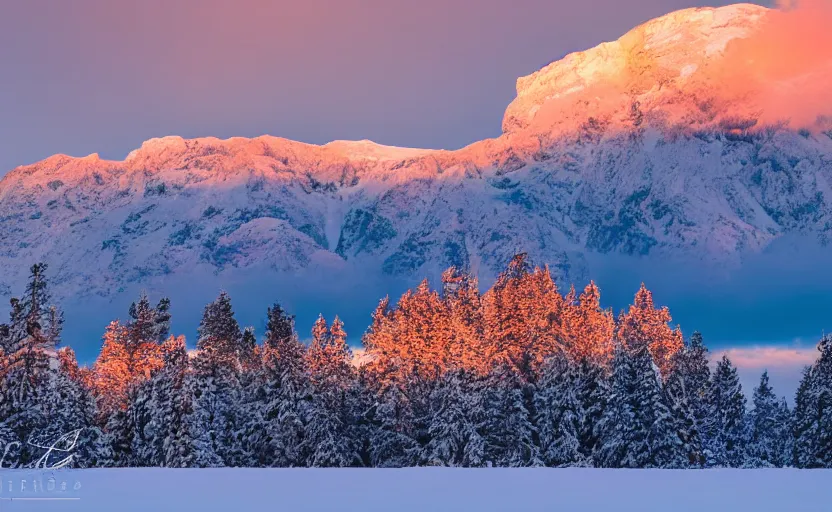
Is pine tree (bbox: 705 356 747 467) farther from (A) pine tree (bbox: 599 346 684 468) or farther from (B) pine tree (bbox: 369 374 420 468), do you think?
(B) pine tree (bbox: 369 374 420 468)

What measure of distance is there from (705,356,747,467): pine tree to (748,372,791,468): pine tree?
589 cm

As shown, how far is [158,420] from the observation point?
5725 cm

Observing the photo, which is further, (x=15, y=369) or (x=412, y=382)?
(x=412, y=382)

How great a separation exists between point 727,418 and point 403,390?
99.4ft

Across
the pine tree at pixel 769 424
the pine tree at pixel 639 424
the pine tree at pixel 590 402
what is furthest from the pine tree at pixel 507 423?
the pine tree at pixel 769 424
